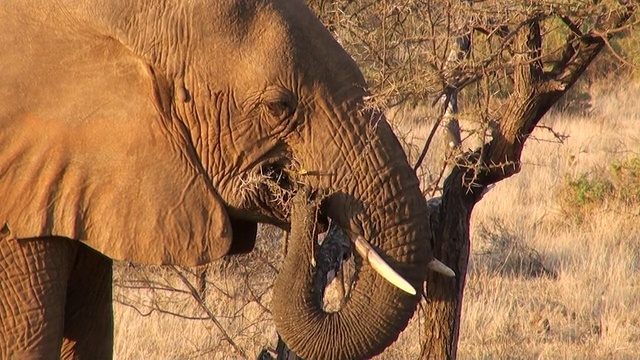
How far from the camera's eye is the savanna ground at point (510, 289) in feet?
25.7

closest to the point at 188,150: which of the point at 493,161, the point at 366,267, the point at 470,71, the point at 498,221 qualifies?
the point at 366,267

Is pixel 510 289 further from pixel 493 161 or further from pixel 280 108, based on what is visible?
pixel 280 108

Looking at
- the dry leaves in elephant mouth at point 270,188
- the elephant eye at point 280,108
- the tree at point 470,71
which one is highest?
the tree at point 470,71

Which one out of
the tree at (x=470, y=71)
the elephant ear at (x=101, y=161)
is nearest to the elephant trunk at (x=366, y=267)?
the elephant ear at (x=101, y=161)

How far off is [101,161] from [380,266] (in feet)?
3.59

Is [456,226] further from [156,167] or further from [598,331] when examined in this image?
[598,331]

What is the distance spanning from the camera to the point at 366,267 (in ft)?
15.9

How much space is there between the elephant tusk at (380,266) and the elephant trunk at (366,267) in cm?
4

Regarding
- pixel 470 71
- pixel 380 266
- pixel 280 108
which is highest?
pixel 470 71

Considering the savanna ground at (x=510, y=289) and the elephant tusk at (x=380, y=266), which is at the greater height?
the savanna ground at (x=510, y=289)

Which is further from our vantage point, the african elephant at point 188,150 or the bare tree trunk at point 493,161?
the bare tree trunk at point 493,161

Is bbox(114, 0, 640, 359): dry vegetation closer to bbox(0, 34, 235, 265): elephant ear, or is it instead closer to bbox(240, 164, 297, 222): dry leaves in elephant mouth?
bbox(240, 164, 297, 222): dry leaves in elephant mouth

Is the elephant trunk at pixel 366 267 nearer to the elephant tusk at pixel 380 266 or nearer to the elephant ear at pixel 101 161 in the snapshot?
the elephant tusk at pixel 380 266

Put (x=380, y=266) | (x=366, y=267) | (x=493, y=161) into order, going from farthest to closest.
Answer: (x=493, y=161) < (x=366, y=267) < (x=380, y=266)
